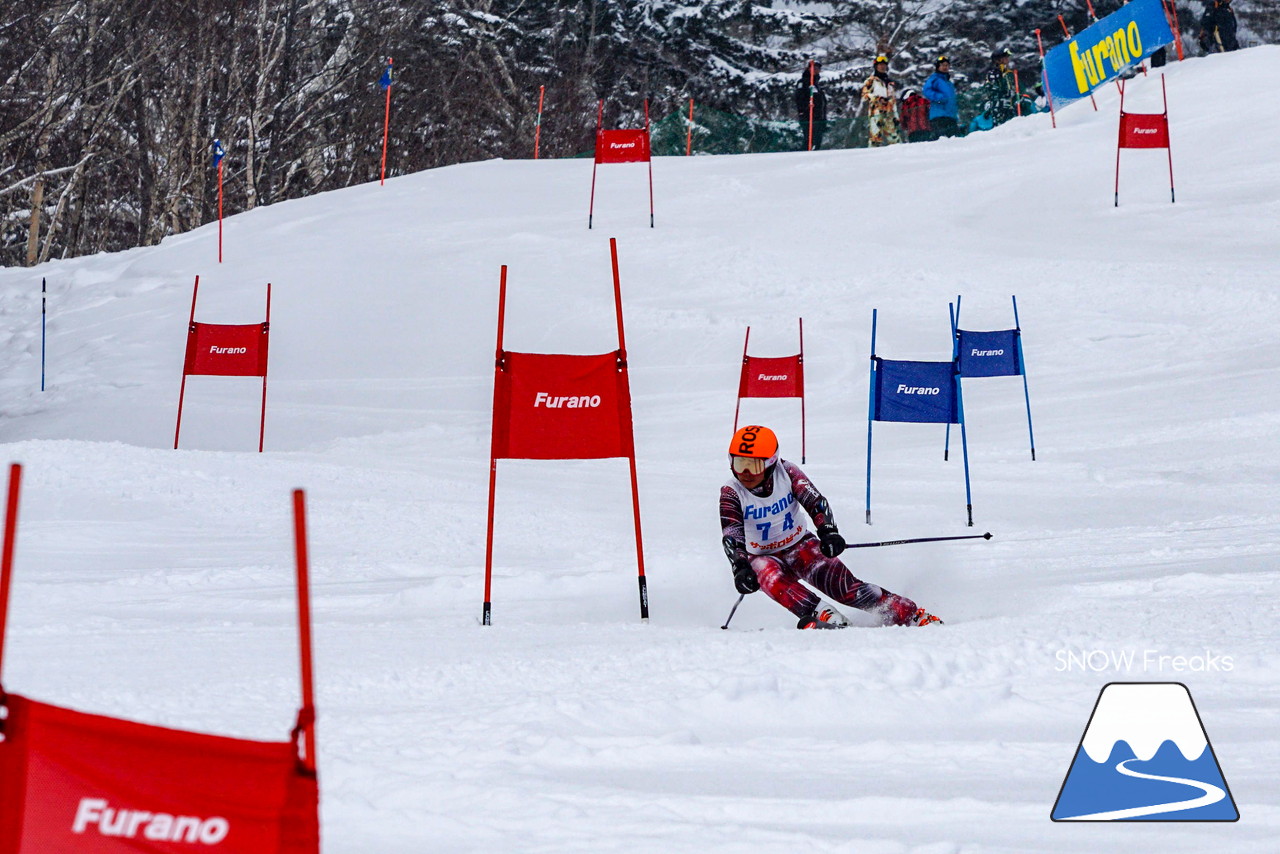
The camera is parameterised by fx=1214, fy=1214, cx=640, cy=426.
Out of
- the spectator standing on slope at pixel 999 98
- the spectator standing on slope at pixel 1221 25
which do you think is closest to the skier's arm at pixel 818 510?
the spectator standing on slope at pixel 999 98

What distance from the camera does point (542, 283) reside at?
17250 millimetres

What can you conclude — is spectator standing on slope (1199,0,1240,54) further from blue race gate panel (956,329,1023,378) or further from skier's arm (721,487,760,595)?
skier's arm (721,487,760,595)

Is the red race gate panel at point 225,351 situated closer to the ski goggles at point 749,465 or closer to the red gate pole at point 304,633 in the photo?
the ski goggles at point 749,465

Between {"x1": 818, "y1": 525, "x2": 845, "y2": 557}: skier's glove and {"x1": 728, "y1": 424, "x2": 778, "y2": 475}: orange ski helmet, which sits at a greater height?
{"x1": 728, "y1": 424, "x2": 778, "y2": 475}: orange ski helmet

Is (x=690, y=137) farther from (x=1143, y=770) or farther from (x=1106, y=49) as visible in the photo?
(x=1143, y=770)

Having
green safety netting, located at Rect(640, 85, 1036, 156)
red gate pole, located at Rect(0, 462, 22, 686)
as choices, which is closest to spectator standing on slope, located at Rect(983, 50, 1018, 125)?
green safety netting, located at Rect(640, 85, 1036, 156)

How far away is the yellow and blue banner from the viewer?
20.7 m

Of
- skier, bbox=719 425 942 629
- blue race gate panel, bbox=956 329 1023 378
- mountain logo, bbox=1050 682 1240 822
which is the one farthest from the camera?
blue race gate panel, bbox=956 329 1023 378

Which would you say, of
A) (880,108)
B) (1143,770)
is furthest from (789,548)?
(880,108)

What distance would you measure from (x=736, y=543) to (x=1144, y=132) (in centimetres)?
1269

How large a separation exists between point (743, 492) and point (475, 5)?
3148 cm

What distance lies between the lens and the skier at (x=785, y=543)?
260 inches

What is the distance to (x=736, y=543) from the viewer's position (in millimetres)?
6852

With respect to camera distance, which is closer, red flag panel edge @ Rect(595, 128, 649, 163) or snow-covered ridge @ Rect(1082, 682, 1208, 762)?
snow-covered ridge @ Rect(1082, 682, 1208, 762)
